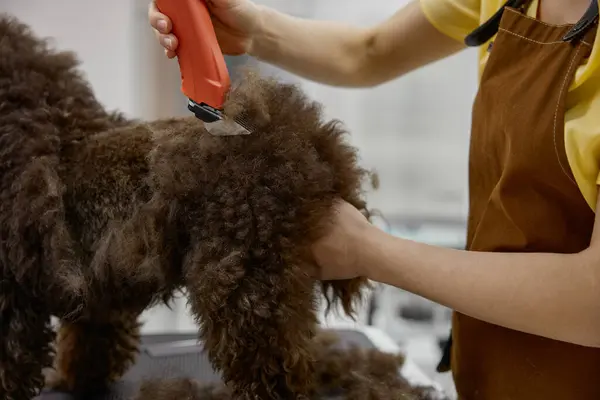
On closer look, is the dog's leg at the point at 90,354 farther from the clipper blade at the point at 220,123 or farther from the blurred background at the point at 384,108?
the blurred background at the point at 384,108

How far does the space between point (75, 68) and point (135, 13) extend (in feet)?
3.36

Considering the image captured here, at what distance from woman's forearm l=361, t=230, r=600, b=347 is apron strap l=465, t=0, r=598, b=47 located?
0.87 feet

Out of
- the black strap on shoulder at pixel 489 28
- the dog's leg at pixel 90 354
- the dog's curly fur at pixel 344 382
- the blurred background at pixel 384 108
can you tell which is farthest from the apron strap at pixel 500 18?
the blurred background at pixel 384 108

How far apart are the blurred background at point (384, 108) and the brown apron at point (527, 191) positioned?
0.91 meters

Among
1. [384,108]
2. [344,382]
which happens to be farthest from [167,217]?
[384,108]

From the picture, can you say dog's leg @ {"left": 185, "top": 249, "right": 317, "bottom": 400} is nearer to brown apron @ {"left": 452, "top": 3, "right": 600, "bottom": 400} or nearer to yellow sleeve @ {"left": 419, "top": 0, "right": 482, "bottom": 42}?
brown apron @ {"left": 452, "top": 3, "right": 600, "bottom": 400}

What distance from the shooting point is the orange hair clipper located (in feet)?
2.17

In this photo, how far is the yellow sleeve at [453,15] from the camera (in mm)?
978

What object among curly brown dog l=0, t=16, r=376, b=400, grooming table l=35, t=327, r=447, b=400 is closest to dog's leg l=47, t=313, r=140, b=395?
grooming table l=35, t=327, r=447, b=400

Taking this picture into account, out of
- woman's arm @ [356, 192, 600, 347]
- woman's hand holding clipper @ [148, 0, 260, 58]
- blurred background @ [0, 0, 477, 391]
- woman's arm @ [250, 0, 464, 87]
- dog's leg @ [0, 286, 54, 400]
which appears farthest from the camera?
blurred background @ [0, 0, 477, 391]

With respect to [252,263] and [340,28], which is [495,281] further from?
[340,28]

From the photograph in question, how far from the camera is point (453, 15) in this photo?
3.24 feet

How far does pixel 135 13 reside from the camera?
5.91ft

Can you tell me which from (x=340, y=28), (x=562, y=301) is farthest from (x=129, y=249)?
(x=340, y=28)
